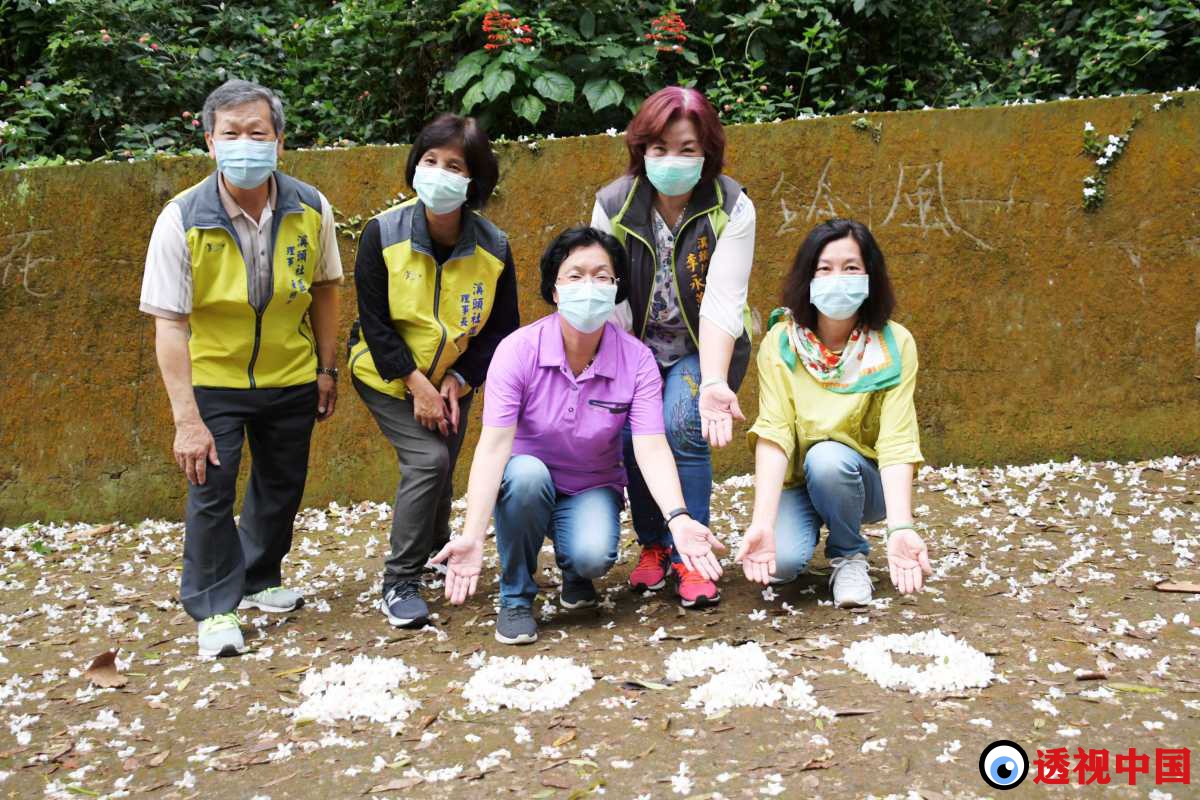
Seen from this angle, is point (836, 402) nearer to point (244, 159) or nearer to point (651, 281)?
point (651, 281)

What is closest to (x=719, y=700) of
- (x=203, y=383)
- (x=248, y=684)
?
(x=248, y=684)

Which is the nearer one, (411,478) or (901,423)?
(901,423)

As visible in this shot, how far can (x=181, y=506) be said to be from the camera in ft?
17.6

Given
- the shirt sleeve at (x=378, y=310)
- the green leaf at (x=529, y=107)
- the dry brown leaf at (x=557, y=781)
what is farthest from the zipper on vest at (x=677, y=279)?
the green leaf at (x=529, y=107)

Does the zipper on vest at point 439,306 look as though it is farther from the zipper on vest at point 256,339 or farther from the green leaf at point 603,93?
the green leaf at point 603,93

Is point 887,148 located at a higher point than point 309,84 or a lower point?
lower

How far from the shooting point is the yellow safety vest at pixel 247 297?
10.8ft

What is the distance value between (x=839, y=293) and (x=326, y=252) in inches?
69.2

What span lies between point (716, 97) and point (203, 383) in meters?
3.71

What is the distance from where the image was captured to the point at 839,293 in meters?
3.29

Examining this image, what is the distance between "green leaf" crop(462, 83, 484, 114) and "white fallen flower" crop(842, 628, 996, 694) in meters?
3.77

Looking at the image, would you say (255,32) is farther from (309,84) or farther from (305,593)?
(305,593)

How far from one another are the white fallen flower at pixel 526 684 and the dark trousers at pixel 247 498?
1011 millimetres

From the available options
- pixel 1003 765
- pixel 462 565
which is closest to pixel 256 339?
pixel 462 565
